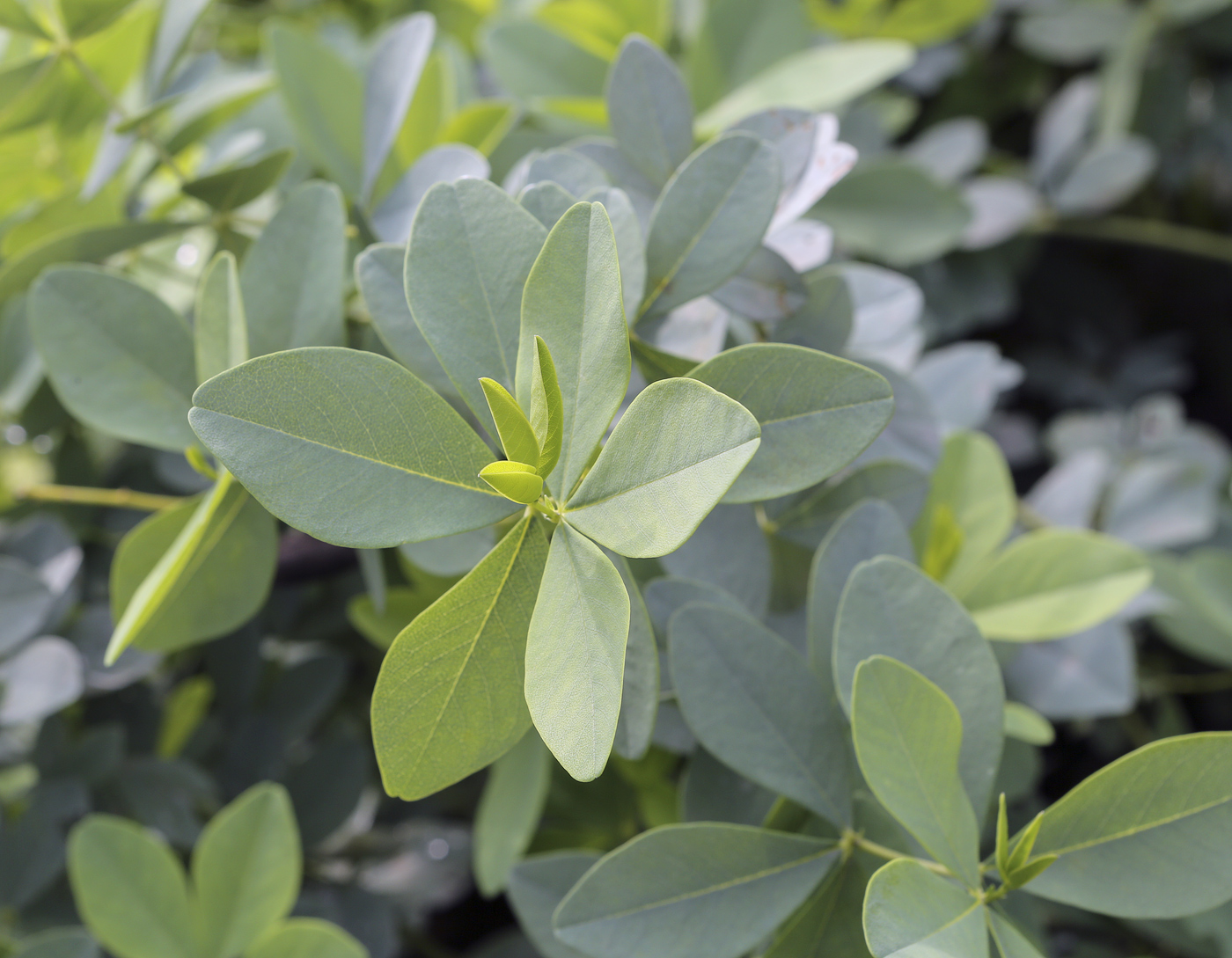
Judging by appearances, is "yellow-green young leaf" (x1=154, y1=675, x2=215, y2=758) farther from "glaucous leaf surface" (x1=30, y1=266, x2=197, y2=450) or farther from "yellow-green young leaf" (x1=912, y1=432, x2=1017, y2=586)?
"yellow-green young leaf" (x1=912, y1=432, x2=1017, y2=586)

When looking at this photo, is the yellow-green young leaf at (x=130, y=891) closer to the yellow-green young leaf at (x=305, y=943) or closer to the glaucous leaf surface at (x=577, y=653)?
the yellow-green young leaf at (x=305, y=943)

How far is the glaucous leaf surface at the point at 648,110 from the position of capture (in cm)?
46

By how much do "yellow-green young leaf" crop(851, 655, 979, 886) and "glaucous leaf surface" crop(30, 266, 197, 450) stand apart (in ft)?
1.15

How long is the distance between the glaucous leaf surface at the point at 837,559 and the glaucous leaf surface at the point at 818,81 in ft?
0.92

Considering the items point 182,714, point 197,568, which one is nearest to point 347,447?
point 197,568

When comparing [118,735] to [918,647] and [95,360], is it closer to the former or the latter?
[95,360]

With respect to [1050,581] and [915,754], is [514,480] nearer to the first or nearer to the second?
[915,754]

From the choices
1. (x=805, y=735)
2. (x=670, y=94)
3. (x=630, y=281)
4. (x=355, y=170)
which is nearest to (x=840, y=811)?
(x=805, y=735)

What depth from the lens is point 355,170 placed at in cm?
57

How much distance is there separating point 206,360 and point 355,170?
212mm

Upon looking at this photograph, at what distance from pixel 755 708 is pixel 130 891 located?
36 cm

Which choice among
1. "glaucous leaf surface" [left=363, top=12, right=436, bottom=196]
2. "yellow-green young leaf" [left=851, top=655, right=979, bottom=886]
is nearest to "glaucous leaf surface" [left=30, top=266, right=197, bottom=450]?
"glaucous leaf surface" [left=363, top=12, right=436, bottom=196]

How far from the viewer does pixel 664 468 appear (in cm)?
28

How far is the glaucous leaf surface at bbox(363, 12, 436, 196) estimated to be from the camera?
50cm
